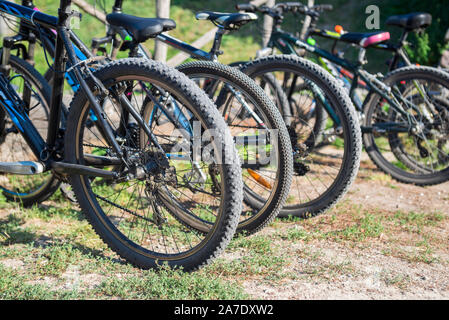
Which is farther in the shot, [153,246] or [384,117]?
[384,117]

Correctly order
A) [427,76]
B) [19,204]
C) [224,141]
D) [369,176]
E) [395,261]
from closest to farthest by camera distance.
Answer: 1. [224,141]
2. [395,261]
3. [19,204]
4. [427,76]
5. [369,176]

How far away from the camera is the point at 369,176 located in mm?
4934

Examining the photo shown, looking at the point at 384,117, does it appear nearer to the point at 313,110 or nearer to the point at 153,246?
the point at 313,110

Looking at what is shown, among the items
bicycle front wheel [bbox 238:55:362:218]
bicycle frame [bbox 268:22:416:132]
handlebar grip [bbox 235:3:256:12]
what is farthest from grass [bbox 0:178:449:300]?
handlebar grip [bbox 235:3:256:12]

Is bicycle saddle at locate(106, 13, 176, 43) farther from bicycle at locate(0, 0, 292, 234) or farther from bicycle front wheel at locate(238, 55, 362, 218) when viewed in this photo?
bicycle front wheel at locate(238, 55, 362, 218)

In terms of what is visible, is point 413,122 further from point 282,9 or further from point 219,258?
point 219,258

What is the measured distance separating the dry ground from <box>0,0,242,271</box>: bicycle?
18 cm

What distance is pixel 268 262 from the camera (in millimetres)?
3021

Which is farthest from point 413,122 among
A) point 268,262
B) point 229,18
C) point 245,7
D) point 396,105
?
point 268,262

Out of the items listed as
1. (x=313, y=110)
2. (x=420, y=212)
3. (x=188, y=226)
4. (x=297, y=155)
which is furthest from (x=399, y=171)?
(x=188, y=226)

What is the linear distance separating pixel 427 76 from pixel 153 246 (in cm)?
285

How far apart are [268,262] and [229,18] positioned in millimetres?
1756

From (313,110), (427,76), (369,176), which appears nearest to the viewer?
(427,76)
